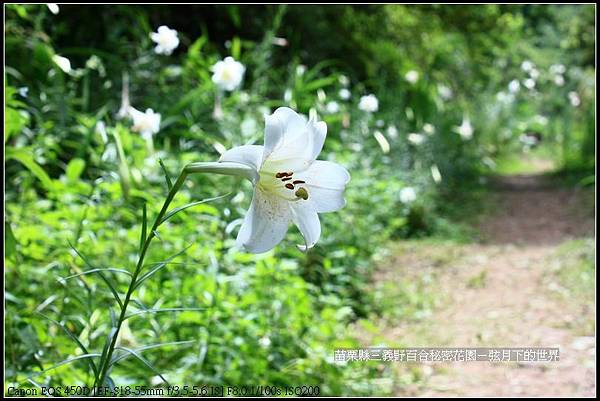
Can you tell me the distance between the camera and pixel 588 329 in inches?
134

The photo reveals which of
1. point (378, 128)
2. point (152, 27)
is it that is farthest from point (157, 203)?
point (378, 128)

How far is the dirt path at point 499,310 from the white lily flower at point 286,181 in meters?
1.71

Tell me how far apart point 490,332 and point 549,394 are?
0.74 m

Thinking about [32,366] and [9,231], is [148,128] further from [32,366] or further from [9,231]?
[32,366]

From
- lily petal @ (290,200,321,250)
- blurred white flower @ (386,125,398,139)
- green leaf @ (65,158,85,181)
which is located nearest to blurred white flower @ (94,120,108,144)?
green leaf @ (65,158,85,181)

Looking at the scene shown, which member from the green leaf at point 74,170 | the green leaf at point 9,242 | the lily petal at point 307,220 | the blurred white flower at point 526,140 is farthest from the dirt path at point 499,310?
the blurred white flower at point 526,140

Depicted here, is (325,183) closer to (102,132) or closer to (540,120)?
(102,132)

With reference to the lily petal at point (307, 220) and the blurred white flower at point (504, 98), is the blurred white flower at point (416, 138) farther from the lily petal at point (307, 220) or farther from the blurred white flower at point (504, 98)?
the lily petal at point (307, 220)

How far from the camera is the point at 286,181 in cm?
112

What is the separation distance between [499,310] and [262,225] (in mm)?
2920

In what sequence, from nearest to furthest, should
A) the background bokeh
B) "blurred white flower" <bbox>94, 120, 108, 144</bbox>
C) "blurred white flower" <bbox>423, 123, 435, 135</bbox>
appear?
1. "blurred white flower" <bbox>94, 120, 108, 144</bbox>
2. the background bokeh
3. "blurred white flower" <bbox>423, 123, 435, 135</bbox>

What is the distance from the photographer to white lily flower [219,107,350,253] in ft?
3.51

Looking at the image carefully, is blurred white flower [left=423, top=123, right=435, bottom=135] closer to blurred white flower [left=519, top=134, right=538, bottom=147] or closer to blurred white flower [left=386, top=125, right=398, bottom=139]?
blurred white flower [left=386, top=125, right=398, bottom=139]

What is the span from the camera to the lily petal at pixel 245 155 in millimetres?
1057
